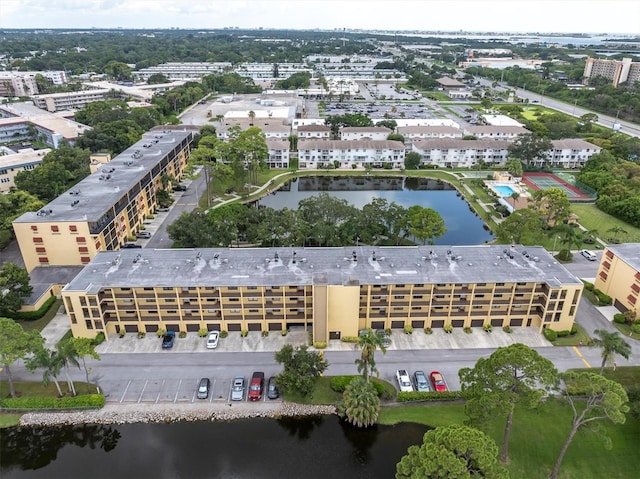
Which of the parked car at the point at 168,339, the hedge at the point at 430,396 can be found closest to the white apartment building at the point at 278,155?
the parked car at the point at 168,339

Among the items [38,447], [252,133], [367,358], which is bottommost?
[38,447]

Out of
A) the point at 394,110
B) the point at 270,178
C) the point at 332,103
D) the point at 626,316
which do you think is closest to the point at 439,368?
the point at 626,316

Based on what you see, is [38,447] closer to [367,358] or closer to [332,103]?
[367,358]

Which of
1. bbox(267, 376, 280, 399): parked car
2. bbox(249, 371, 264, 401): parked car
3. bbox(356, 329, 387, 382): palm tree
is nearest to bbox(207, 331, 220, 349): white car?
bbox(249, 371, 264, 401): parked car

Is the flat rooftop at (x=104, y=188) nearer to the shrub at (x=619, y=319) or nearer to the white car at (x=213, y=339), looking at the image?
the white car at (x=213, y=339)

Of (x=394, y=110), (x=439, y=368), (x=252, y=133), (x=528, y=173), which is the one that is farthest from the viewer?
(x=394, y=110)

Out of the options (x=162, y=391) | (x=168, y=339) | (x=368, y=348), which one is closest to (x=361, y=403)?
(x=368, y=348)

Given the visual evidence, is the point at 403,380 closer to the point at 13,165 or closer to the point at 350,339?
the point at 350,339
